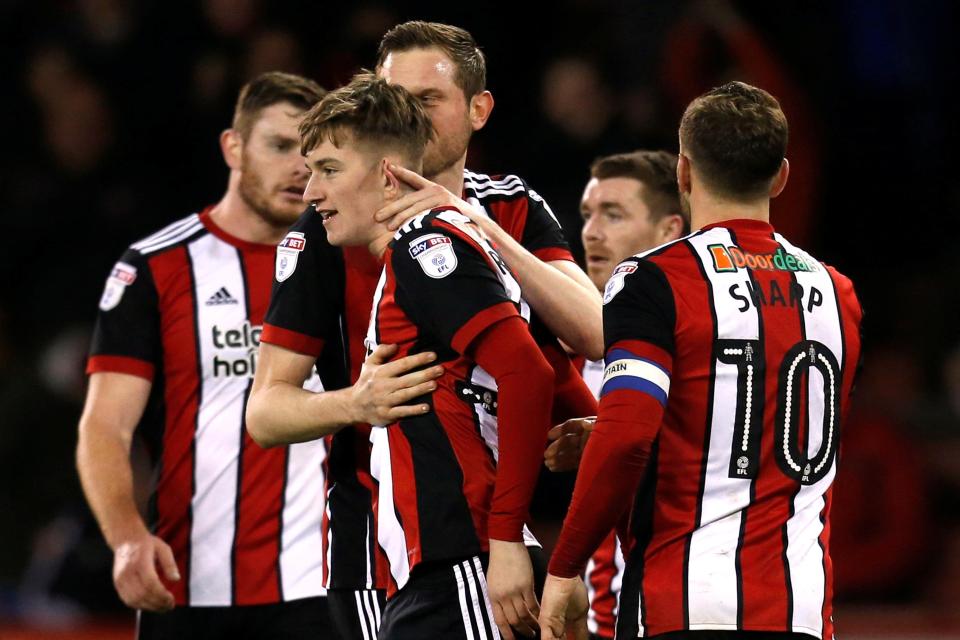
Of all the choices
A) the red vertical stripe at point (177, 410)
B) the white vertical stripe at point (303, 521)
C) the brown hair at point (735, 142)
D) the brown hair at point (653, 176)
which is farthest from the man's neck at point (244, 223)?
the brown hair at point (735, 142)

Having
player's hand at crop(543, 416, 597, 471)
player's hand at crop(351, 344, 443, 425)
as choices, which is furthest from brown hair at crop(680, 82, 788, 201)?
player's hand at crop(351, 344, 443, 425)

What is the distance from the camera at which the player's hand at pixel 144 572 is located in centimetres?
455

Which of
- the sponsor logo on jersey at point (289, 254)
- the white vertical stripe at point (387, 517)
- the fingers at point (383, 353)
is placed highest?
the sponsor logo on jersey at point (289, 254)

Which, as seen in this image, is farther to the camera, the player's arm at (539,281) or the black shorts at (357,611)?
the black shorts at (357,611)

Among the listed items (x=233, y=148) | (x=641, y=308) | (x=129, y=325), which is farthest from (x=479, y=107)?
(x=129, y=325)

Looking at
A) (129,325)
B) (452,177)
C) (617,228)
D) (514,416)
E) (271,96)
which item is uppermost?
(271,96)

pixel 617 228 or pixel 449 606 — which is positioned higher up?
pixel 617 228

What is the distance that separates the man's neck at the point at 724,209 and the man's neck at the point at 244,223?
1.92 metres

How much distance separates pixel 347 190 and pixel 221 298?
1530 millimetres

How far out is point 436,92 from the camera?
12.6 ft

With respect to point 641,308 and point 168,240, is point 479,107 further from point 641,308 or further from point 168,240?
point 168,240

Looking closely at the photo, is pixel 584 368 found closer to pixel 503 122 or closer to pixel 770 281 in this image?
pixel 770 281

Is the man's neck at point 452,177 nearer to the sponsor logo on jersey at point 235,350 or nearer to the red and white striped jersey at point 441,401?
the red and white striped jersey at point 441,401

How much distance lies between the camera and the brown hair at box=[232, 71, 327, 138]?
5027 millimetres
